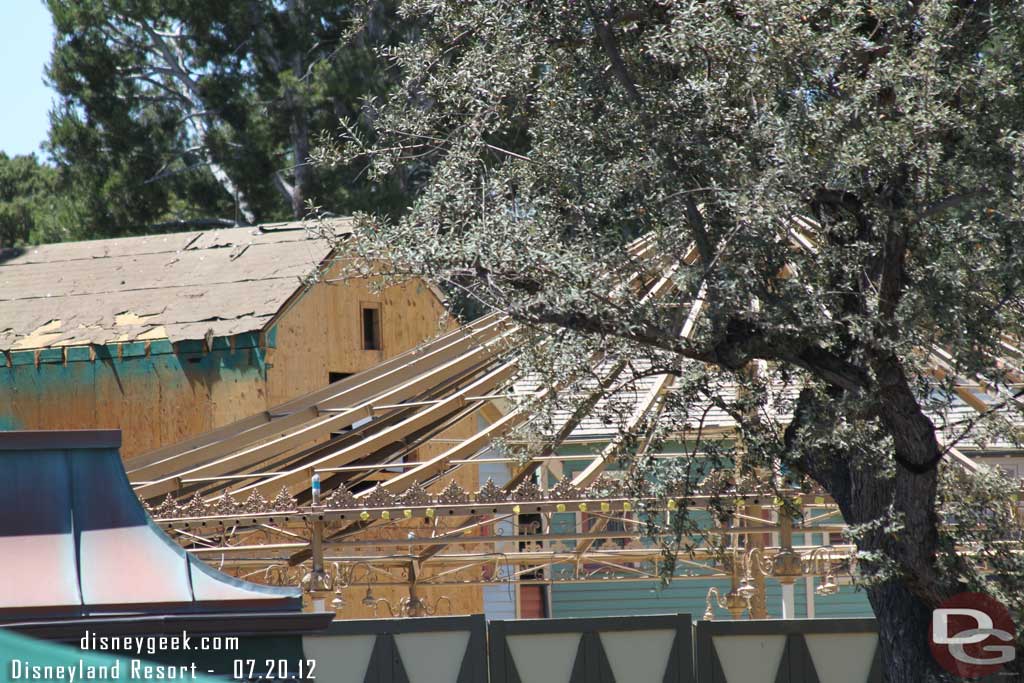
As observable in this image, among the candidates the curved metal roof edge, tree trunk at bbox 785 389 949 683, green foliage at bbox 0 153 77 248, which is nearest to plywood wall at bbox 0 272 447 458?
tree trunk at bbox 785 389 949 683

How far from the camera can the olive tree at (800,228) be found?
7.20 meters

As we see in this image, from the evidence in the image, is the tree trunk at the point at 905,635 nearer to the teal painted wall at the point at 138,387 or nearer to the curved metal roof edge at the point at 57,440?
the curved metal roof edge at the point at 57,440

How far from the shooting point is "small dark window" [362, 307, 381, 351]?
16062 mm

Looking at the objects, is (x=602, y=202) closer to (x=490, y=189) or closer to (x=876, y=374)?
(x=490, y=189)

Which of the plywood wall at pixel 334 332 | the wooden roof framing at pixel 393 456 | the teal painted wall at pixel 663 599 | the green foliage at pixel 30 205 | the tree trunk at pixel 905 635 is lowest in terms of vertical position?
the teal painted wall at pixel 663 599

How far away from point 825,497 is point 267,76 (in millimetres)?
19445

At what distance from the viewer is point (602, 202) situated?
8141 millimetres

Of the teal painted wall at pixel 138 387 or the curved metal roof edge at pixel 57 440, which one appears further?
the teal painted wall at pixel 138 387

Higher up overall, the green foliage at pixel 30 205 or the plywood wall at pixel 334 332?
the green foliage at pixel 30 205

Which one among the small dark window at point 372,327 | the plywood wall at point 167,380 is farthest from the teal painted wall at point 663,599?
the plywood wall at point 167,380

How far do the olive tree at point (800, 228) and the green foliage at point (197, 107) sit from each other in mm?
16615

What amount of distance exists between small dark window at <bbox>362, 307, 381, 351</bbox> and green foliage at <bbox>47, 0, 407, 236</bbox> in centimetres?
878

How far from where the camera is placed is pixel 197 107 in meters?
26.9

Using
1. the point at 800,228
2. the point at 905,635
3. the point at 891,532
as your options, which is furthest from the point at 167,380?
the point at 891,532
